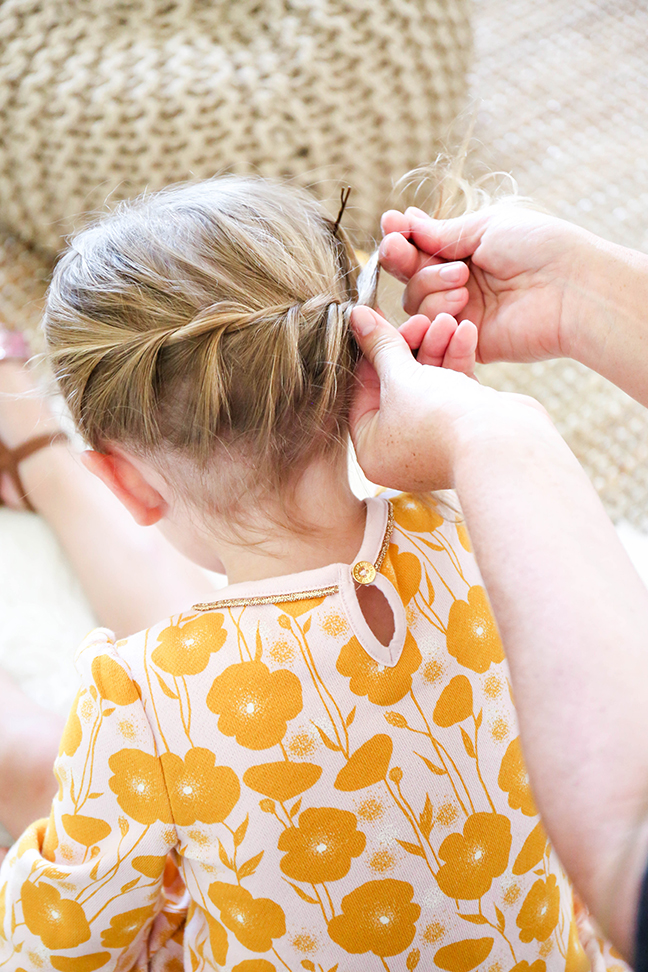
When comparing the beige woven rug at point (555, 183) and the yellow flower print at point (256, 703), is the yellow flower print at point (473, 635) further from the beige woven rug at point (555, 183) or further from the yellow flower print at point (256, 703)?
the beige woven rug at point (555, 183)

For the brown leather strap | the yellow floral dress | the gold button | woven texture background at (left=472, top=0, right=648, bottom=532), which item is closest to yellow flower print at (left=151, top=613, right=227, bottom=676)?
the yellow floral dress

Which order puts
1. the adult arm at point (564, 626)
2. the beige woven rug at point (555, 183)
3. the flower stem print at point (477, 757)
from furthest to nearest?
the beige woven rug at point (555, 183) < the flower stem print at point (477, 757) < the adult arm at point (564, 626)

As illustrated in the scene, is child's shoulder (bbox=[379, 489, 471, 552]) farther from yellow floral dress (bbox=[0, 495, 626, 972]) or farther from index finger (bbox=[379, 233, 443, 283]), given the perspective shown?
index finger (bbox=[379, 233, 443, 283])

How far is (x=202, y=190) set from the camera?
26.6 inches

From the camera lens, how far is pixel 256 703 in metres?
0.58

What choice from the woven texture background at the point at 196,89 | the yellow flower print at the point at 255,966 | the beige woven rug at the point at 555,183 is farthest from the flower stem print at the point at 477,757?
the woven texture background at the point at 196,89

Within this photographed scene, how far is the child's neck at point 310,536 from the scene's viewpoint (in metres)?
0.62

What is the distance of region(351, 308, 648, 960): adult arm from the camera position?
35 cm

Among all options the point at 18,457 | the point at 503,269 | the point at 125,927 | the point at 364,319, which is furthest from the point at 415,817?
the point at 18,457

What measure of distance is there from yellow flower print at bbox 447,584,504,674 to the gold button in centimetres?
7

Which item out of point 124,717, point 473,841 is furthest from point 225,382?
point 473,841

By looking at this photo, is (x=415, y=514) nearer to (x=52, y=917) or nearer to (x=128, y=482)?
(x=128, y=482)

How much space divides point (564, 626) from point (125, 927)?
1.56 ft

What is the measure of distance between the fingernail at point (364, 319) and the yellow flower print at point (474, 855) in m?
0.37
